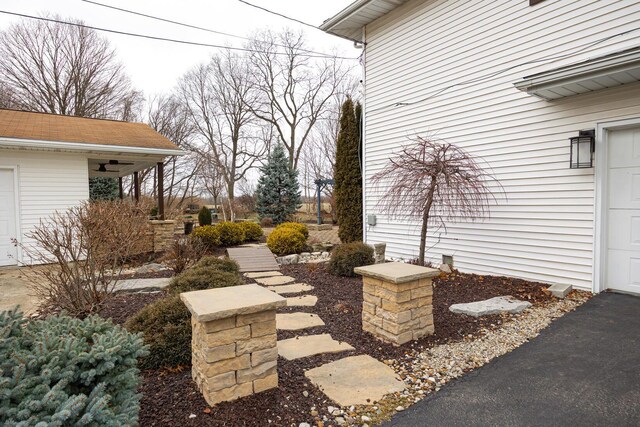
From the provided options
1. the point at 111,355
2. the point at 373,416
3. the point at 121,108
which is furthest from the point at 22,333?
the point at 121,108

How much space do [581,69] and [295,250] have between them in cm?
607

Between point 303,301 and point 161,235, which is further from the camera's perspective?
point 161,235

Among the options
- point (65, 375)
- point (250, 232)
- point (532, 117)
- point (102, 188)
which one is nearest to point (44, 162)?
point (250, 232)

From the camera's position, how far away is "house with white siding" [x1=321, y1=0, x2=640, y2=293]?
4137 millimetres

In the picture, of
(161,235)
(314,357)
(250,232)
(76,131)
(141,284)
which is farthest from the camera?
(250,232)

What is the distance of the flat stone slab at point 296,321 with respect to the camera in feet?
11.4

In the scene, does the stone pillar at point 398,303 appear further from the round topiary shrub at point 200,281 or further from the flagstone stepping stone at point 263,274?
the flagstone stepping stone at point 263,274

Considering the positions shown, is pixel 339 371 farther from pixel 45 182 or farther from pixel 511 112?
pixel 45 182

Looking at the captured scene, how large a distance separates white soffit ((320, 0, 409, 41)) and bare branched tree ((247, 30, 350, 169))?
40.1 feet

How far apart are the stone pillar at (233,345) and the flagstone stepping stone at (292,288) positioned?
2.71 m

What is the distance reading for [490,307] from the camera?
3846 millimetres

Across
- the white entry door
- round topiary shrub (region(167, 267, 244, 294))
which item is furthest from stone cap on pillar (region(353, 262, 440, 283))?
the white entry door

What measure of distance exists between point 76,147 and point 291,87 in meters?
15.1

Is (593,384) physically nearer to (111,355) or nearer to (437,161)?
(111,355)
